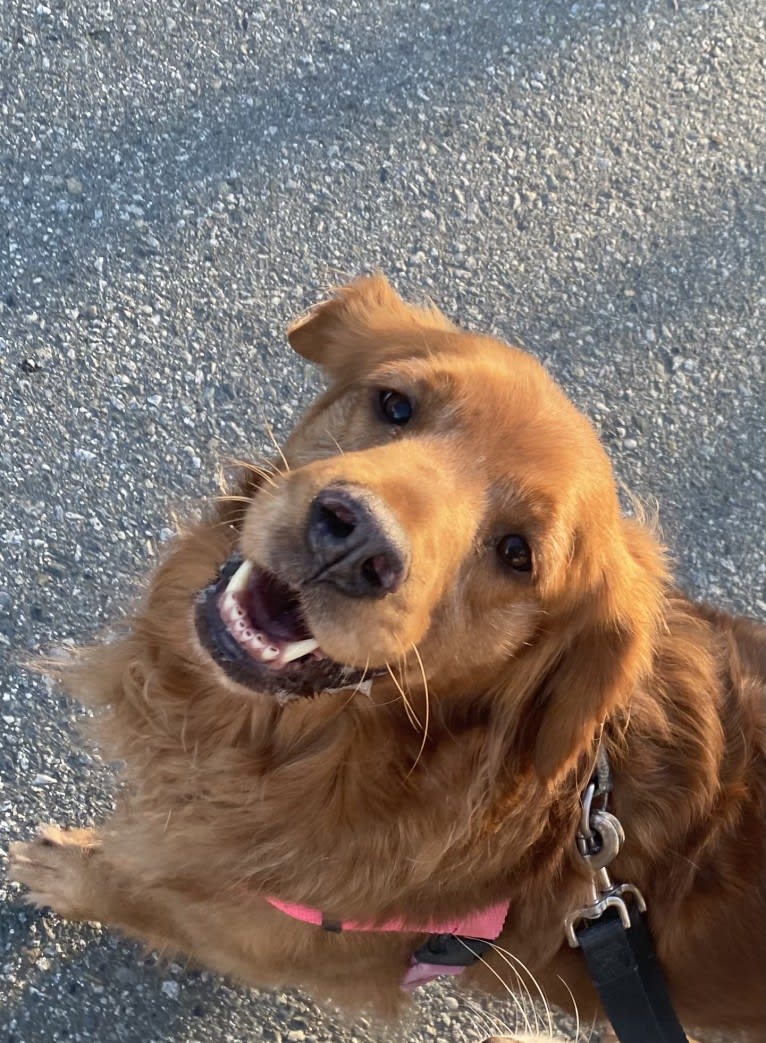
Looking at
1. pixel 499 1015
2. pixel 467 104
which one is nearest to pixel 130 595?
pixel 499 1015

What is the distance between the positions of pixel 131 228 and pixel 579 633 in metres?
2.27

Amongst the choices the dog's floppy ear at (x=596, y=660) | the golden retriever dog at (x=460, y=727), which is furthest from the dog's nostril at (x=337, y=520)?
the dog's floppy ear at (x=596, y=660)

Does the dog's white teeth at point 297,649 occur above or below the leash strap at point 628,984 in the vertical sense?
above

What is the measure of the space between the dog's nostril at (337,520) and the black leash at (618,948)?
0.89 m

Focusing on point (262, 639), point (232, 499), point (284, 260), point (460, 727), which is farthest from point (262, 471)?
point (284, 260)

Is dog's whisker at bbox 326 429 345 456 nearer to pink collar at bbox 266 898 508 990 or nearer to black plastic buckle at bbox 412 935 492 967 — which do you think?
Result: pink collar at bbox 266 898 508 990

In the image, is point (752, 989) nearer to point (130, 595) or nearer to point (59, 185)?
point (130, 595)

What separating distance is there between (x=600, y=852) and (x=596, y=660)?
43cm

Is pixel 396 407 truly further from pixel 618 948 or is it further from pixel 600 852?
pixel 618 948

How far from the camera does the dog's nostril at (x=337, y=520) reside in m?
1.69

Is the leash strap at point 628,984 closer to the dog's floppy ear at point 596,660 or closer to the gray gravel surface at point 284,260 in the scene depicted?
the dog's floppy ear at point 596,660

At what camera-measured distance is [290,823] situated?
2.19 metres

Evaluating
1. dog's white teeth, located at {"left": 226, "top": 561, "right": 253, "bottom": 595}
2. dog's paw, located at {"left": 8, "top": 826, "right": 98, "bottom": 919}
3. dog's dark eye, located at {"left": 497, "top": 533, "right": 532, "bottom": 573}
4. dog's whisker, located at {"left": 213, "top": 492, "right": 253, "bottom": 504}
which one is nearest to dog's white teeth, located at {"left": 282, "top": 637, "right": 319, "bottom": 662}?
dog's white teeth, located at {"left": 226, "top": 561, "right": 253, "bottom": 595}

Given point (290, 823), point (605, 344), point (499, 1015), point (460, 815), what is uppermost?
point (605, 344)
